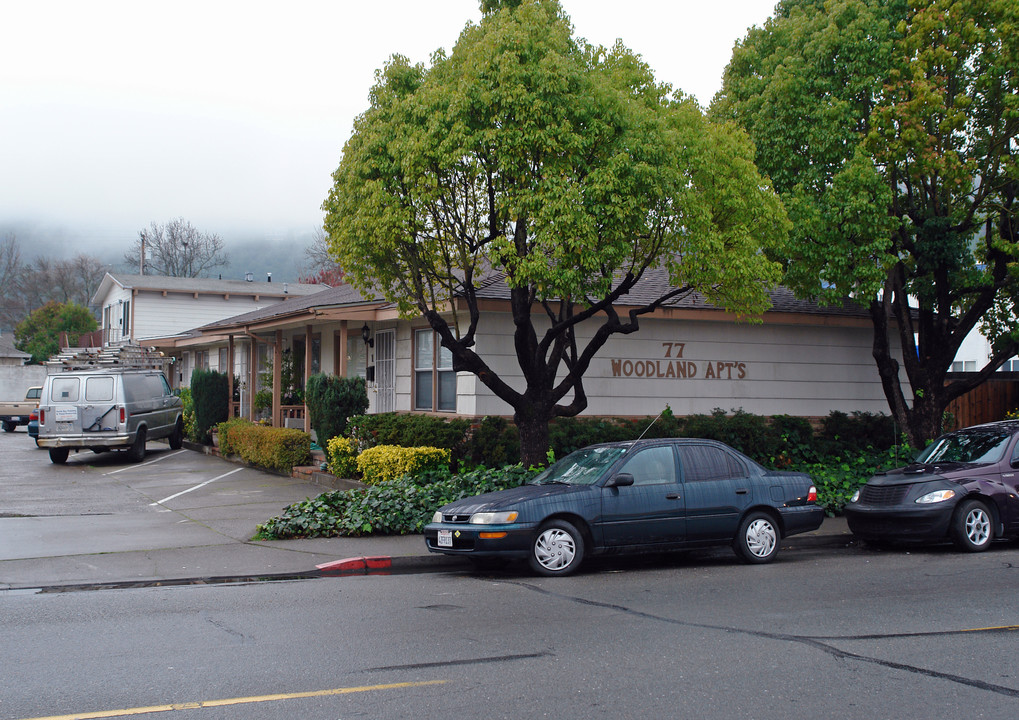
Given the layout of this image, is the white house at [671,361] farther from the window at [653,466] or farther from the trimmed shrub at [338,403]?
the window at [653,466]

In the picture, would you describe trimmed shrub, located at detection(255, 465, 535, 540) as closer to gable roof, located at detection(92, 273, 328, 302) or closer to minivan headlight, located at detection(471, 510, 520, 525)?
minivan headlight, located at detection(471, 510, 520, 525)

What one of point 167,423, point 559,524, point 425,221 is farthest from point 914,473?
point 167,423

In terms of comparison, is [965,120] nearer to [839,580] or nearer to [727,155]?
[727,155]

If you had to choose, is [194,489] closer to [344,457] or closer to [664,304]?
[344,457]

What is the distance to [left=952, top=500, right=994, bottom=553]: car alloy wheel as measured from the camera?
10703mm

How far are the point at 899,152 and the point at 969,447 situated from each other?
525 centimetres

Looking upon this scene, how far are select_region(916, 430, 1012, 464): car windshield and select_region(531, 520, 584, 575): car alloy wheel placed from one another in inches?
222

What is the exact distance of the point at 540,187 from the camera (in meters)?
11.4

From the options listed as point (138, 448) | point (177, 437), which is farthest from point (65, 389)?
point (177, 437)

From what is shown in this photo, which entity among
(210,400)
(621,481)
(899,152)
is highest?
(899,152)

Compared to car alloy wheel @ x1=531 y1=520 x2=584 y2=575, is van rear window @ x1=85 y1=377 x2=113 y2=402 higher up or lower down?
higher up

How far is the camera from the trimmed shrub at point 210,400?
23594 mm

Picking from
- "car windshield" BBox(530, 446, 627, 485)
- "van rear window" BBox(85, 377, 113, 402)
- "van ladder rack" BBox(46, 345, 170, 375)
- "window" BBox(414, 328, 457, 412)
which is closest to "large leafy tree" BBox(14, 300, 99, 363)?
"van ladder rack" BBox(46, 345, 170, 375)

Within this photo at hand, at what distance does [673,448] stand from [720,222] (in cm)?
413
